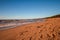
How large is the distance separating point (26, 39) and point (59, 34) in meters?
1.73

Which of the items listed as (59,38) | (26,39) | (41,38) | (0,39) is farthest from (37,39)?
(0,39)

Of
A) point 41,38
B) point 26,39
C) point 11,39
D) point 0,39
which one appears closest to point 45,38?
point 41,38

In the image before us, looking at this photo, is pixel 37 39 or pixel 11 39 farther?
pixel 11 39

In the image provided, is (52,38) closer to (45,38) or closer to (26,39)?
(45,38)

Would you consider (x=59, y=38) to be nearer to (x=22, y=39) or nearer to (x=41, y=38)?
(x=41, y=38)

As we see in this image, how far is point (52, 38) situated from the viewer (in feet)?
15.5

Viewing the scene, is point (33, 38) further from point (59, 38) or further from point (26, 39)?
point (59, 38)

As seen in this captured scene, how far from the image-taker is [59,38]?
15.3 feet

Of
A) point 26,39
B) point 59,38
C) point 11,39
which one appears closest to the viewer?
point 59,38

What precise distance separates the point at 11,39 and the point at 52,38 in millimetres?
2499

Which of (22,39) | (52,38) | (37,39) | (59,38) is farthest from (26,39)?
(59,38)

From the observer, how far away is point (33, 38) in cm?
506

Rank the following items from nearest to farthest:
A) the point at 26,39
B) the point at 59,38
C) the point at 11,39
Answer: the point at 59,38
the point at 26,39
the point at 11,39

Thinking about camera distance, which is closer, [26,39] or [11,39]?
[26,39]
